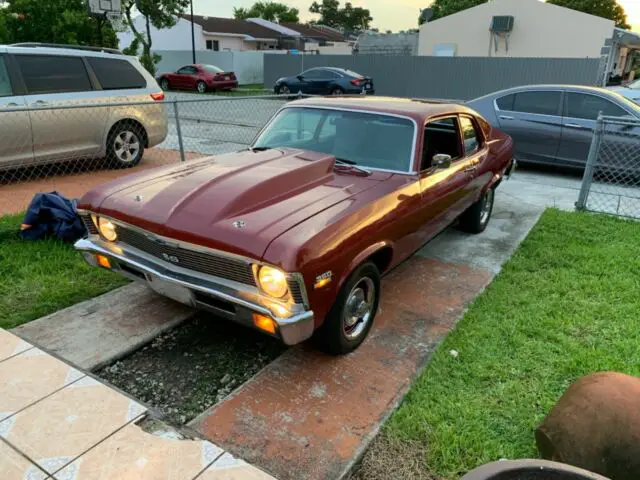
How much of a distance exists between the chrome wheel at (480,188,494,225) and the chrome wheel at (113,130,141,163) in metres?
5.66

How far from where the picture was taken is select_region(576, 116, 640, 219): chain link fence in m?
7.42

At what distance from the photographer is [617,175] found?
839cm

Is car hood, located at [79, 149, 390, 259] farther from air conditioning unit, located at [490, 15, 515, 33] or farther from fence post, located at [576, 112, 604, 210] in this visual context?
Answer: air conditioning unit, located at [490, 15, 515, 33]

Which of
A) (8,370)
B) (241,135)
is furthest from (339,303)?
(241,135)

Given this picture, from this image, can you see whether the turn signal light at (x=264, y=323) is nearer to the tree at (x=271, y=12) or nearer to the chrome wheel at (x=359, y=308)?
the chrome wheel at (x=359, y=308)

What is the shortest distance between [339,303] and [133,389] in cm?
140

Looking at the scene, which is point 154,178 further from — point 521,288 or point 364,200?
point 521,288

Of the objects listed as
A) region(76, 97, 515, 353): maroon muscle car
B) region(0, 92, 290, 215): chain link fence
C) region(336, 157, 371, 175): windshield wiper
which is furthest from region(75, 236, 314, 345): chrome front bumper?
region(0, 92, 290, 215): chain link fence

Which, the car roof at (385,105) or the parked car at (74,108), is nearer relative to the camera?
the car roof at (385,105)

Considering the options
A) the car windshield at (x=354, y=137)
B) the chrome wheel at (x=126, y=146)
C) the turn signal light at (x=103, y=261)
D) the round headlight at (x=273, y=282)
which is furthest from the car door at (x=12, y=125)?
the round headlight at (x=273, y=282)

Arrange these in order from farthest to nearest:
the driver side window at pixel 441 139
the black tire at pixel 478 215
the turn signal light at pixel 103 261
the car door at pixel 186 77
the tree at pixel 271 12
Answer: the tree at pixel 271 12 → the car door at pixel 186 77 → the black tire at pixel 478 215 → the driver side window at pixel 441 139 → the turn signal light at pixel 103 261

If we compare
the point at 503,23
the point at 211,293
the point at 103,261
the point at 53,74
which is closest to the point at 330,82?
the point at 503,23

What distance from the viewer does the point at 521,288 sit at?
4.61m

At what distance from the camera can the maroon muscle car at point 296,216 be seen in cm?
285
